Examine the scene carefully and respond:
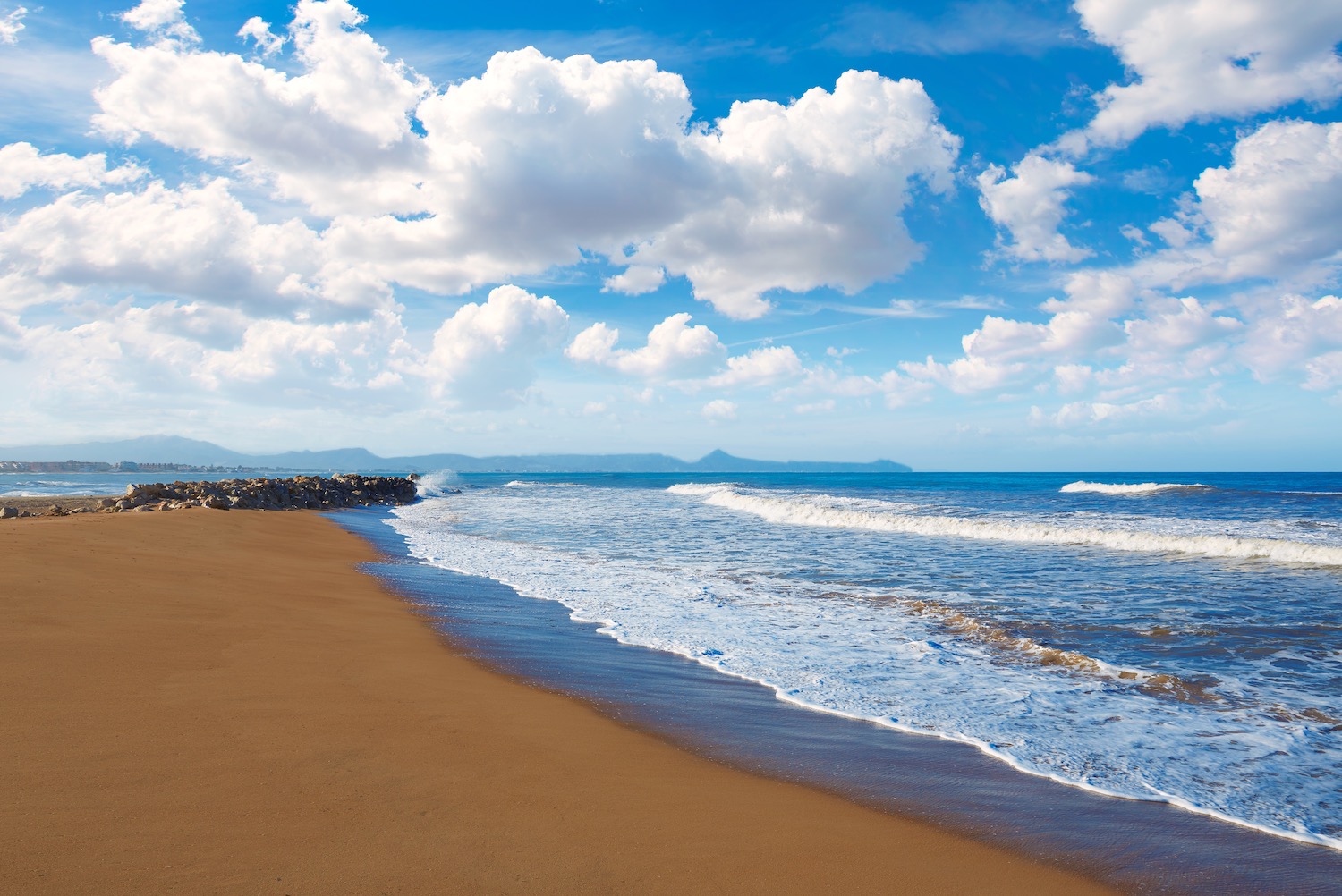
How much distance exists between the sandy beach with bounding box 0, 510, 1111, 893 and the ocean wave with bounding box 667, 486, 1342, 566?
730 inches

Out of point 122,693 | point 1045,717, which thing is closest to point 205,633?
point 122,693

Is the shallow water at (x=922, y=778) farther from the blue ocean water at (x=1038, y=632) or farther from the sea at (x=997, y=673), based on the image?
the blue ocean water at (x=1038, y=632)

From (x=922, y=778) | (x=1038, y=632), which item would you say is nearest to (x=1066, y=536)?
(x=1038, y=632)

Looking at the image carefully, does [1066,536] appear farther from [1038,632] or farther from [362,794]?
[362,794]

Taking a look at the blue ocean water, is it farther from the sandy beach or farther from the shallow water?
the sandy beach

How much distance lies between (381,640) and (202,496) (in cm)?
2267

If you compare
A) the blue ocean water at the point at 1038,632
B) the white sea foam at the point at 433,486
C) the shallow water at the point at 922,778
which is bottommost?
the white sea foam at the point at 433,486

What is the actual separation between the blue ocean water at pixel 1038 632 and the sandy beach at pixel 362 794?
2.05 metres

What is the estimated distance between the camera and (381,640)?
739 cm

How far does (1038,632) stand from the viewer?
348 inches

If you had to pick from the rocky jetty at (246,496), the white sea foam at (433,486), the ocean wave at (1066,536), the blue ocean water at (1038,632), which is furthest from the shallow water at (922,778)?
the white sea foam at (433,486)

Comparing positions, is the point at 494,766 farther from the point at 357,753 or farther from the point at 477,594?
the point at 477,594

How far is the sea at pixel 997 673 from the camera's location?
13.4 feet

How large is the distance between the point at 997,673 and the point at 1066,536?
16576 mm
